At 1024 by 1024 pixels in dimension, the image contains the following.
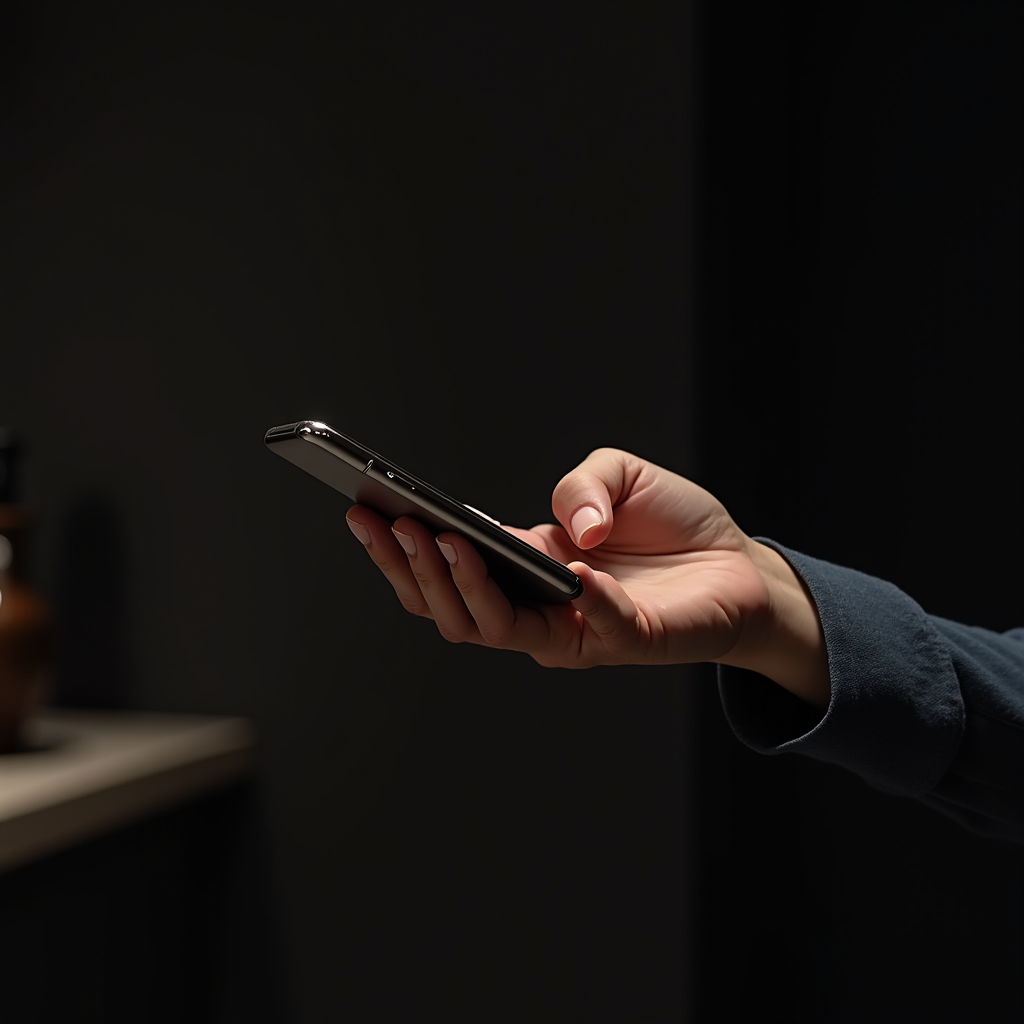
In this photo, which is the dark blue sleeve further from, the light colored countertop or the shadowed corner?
the shadowed corner

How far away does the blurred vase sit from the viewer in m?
1.16

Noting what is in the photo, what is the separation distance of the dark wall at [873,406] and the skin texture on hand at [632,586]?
363mm

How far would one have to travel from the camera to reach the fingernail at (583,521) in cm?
71

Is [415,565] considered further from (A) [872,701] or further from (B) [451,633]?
(A) [872,701]

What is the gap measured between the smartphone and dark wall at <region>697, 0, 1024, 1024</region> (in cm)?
60

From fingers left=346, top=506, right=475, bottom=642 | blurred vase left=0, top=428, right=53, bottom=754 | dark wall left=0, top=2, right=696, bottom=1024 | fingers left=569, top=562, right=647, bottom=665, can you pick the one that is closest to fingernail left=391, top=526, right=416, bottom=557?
fingers left=346, top=506, right=475, bottom=642

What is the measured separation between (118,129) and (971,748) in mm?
1293

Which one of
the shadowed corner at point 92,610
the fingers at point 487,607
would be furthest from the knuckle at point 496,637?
the shadowed corner at point 92,610

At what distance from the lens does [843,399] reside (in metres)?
1.34

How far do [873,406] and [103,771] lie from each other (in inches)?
40.3

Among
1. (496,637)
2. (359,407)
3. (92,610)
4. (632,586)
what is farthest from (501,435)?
(92,610)

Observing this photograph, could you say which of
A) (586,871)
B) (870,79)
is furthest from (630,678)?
(870,79)

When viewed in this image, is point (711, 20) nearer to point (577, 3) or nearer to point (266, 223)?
point (577, 3)

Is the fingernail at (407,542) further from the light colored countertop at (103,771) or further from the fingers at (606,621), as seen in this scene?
the light colored countertop at (103,771)
